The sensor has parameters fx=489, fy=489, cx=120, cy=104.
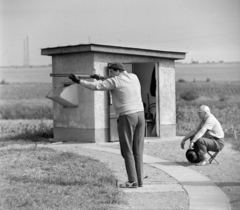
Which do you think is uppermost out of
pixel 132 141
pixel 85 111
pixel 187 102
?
pixel 85 111

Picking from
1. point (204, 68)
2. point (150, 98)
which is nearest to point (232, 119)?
point (150, 98)

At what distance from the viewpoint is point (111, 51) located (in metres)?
14.8

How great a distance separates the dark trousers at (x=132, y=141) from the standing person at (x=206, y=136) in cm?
242

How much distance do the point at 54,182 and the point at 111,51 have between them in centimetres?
680

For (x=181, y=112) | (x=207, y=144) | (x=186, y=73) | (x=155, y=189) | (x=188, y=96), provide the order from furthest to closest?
(x=186, y=73) → (x=188, y=96) → (x=181, y=112) → (x=207, y=144) → (x=155, y=189)

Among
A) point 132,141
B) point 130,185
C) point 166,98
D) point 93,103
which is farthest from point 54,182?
point 166,98

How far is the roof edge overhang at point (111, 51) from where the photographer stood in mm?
14477

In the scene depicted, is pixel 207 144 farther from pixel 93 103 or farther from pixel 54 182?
pixel 93 103

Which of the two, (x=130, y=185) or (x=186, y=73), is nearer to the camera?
(x=130, y=185)

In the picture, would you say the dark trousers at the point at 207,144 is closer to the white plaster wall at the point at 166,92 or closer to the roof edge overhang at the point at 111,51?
the roof edge overhang at the point at 111,51

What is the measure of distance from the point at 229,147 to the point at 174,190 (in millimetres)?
6077

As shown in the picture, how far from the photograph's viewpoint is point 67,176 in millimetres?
9297

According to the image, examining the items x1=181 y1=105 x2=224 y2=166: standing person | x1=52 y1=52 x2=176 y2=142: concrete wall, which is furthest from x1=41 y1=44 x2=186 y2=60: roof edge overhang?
x1=181 y1=105 x2=224 y2=166: standing person

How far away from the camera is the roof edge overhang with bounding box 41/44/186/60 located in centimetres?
1448
